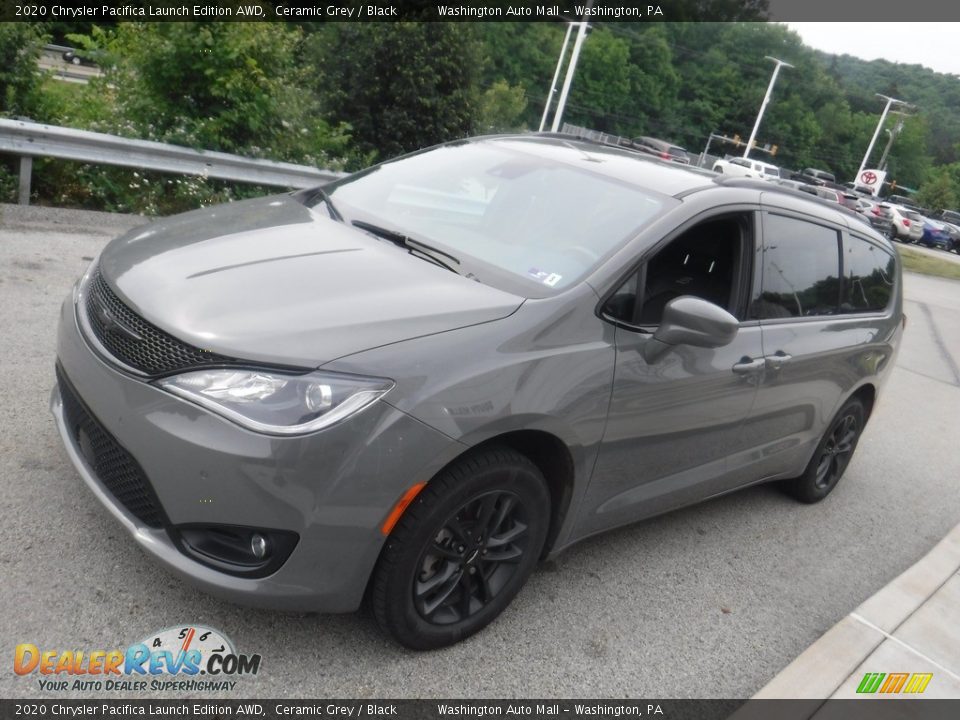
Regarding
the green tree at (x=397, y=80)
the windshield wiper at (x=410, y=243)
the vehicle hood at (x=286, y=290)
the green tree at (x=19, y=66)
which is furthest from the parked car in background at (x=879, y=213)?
the vehicle hood at (x=286, y=290)

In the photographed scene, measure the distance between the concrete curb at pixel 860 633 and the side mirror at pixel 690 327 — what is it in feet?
4.24

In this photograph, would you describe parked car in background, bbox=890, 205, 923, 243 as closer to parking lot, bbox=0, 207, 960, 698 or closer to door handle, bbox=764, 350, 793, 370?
parking lot, bbox=0, 207, 960, 698

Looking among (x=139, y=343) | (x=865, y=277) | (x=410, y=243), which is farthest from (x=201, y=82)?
(x=139, y=343)

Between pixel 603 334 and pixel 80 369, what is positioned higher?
pixel 603 334

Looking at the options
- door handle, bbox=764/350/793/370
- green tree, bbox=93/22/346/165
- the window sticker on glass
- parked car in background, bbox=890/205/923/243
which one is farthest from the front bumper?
parked car in background, bbox=890/205/923/243

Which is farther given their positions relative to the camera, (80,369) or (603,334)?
(603,334)

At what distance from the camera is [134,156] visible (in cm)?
805

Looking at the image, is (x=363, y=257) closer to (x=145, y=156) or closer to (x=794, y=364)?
(x=794, y=364)

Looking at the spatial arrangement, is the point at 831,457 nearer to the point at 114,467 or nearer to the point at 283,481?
the point at 283,481

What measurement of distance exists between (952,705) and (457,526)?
2.12 m

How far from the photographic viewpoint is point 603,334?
3.11 meters

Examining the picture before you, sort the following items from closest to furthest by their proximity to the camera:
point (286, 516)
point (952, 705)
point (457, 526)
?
point (286, 516), point (457, 526), point (952, 705)

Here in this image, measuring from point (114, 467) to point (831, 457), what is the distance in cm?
414

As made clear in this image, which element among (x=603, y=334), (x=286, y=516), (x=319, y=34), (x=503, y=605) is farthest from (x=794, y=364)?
(x=319, y=34)
